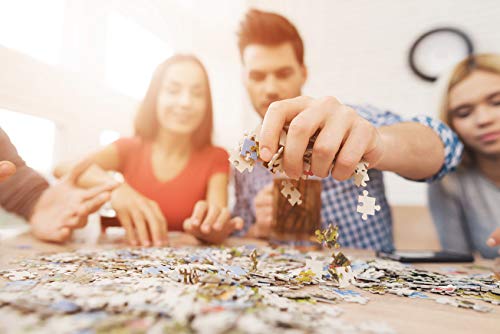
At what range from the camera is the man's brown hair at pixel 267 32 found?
151cm

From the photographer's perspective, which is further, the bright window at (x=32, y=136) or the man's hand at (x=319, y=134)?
the bright window at (x=32, y=136)

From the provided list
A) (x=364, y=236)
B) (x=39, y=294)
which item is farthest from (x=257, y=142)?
(x=364, y=236)

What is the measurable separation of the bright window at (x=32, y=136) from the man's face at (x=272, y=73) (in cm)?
83

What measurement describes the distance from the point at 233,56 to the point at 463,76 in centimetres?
109

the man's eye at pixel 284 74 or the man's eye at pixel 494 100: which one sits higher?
the man's eye at pixel 284 74

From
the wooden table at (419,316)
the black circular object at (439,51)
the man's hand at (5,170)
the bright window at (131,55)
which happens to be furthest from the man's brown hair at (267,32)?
the wooden table at (419,316)

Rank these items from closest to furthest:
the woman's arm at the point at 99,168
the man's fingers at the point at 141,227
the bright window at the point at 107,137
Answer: the man's fingers at the point at 141,227
the woman's arm at the point at 99,168
the bright window at the point at 107,137

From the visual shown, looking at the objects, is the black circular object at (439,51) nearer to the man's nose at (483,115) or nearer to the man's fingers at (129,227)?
the man's nose at (483,115)

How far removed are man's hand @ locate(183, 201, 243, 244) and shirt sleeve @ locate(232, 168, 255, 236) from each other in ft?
1.33

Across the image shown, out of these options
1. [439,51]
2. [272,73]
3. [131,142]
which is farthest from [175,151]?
[439,51]

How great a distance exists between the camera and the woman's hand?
111cm

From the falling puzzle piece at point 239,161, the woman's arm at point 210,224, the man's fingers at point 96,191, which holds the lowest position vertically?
the woman's arm at point 210,224

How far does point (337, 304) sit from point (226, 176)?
3.62ft

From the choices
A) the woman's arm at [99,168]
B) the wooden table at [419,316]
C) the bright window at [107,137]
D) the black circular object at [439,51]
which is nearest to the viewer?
the wooden table at [419,316]
